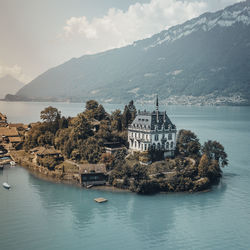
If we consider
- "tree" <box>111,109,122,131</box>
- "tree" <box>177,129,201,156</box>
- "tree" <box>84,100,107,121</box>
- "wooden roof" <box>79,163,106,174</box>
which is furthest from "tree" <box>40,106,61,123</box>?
"tree" <box>177,129,201,156</box>

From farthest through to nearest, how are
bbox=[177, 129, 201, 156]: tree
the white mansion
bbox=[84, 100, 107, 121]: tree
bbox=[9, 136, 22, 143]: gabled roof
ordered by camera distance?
bbox=[9, 136, 22, 143]: gabled roof, bbox=[84, 100, 107, 121]: tree, bbox=[177, 129, 201, 156]: tree, the white mansion

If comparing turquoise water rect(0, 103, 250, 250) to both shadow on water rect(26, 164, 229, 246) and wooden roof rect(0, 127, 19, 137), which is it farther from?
wooden roof rect(0, 127, 19, 137)

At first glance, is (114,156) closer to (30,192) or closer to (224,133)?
(30,192)

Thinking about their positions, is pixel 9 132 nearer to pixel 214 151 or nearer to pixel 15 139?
pixel 15 139

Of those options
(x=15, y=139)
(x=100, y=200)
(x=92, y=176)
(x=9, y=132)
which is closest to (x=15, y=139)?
(x=15, y=139)

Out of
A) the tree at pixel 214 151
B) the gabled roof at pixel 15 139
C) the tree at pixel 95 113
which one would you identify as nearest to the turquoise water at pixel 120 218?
the tree at pixel 214 151

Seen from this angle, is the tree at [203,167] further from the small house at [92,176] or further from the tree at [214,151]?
the small house at [92,176]

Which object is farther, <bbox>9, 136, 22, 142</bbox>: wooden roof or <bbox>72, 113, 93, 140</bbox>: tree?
<bbox>9, 136, 22, 142</bbox>: wooden roof
